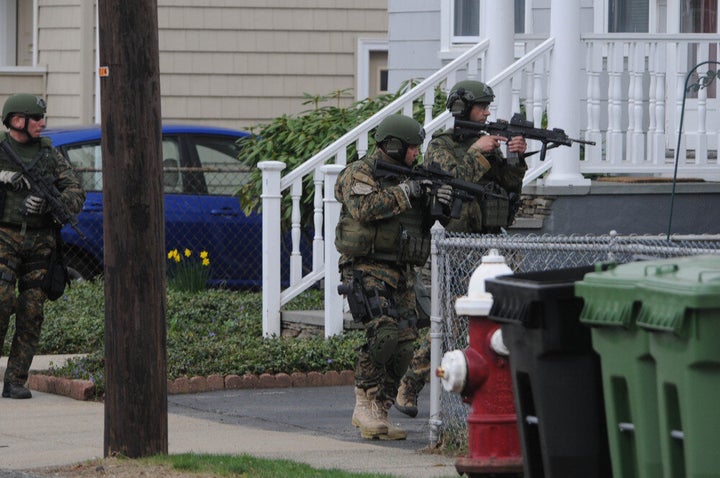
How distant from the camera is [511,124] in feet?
31.9

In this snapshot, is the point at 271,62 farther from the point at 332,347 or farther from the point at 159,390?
the point at 159,390

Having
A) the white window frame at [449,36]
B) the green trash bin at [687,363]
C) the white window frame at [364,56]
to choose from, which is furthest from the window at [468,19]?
the green trash bin at [687,363]

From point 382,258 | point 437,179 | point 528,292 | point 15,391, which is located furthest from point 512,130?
point 528,292

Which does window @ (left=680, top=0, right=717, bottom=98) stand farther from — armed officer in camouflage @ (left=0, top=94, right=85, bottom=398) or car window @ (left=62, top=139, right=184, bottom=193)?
armed officer in camouflage @ (left=0, top=94, right=85, bottom=398)

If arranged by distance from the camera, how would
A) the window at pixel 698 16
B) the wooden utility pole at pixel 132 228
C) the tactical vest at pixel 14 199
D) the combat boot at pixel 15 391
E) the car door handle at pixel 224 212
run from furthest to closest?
the window at pixel 698 16 → the car door handle at pixel 224 212 → the combat boot at pixel 15 391 → the tactical vest at pixel 14 199 → the wooden utility pole at pixel 132 228

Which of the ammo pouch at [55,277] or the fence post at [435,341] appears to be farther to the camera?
the ammo pouch at [55,277]

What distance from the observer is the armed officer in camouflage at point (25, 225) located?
34.1 ft

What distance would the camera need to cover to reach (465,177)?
936 cm

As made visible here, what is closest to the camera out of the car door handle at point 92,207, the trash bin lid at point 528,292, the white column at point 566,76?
the trash bin lid at point 528,292

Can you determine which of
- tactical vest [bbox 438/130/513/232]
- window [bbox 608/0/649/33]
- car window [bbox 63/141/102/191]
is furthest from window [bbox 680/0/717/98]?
tactical vest [bbox 438/130/513/232]

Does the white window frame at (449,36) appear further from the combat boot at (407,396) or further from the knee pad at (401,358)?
the knee pad at (401,358)

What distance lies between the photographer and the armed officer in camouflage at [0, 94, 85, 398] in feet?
34.1

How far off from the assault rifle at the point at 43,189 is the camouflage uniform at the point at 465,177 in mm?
2525

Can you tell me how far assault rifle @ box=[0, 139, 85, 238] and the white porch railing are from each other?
2.12 m
